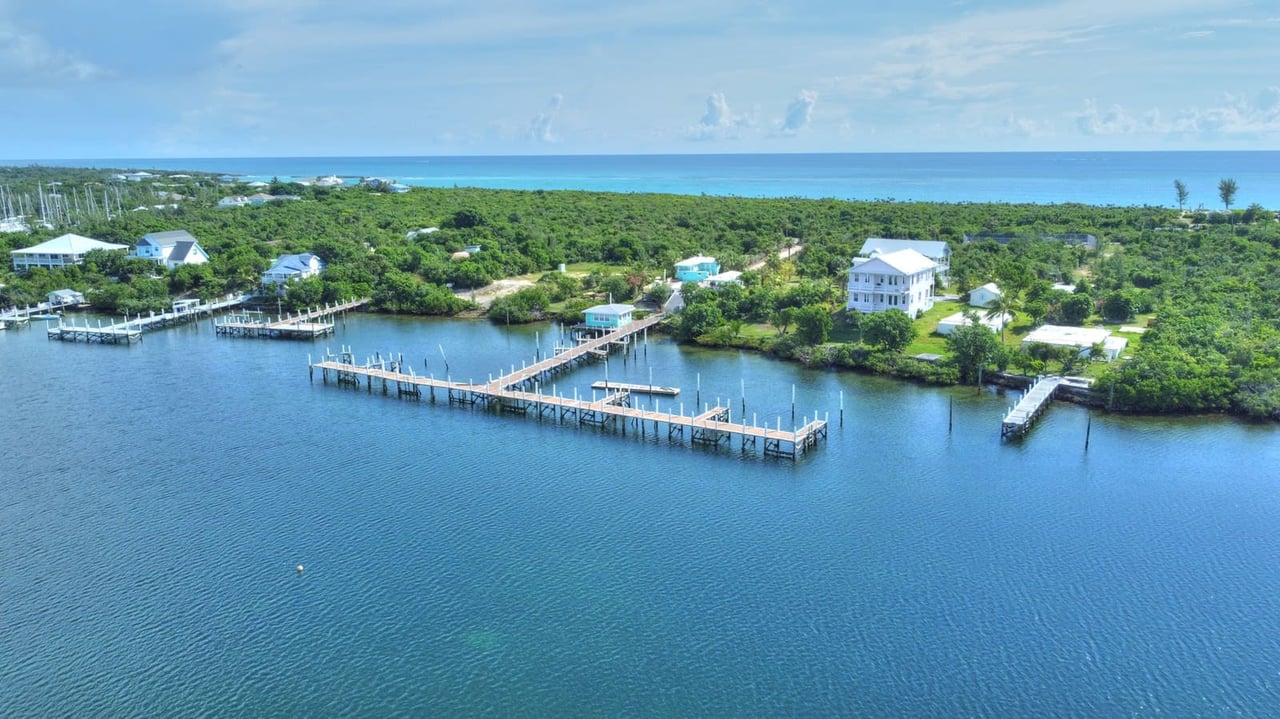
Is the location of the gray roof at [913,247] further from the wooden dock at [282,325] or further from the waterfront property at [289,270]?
the waterfront property at [289,270]

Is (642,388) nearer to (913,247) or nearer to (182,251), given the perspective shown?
(913,247)

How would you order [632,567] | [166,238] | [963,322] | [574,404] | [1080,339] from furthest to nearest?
[166,238] → [963,322] → [1080,339] → [574,404] → [632,567]


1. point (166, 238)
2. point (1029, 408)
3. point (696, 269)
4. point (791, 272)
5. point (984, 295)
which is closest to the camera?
point (1029, 408)

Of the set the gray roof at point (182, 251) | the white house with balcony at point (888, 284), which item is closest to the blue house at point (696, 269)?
the white house with balcony at point (888, 284)

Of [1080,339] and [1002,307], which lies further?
[1002,307]

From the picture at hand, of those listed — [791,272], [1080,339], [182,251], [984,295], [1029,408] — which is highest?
[182,251]

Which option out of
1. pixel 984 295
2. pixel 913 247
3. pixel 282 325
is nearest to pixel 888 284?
pixel 984 295

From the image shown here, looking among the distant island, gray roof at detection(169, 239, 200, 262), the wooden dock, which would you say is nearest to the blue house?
the distant island
